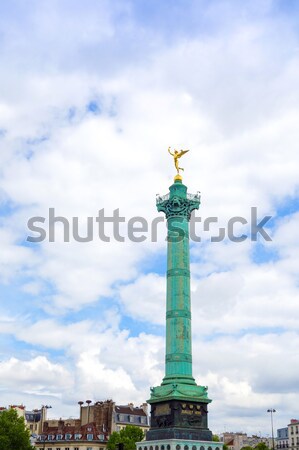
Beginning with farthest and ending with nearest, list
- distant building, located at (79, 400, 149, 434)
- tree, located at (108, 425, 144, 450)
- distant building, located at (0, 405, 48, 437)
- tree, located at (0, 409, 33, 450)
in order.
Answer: distant building, located at (0, 405, 48, 437)
distant building, located at (79, 400, 149, 434)
tree, located at (108, 425, 144, 450)
tree, located at (0, 409, 33, 450)

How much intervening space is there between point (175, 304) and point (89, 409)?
57.8 meters

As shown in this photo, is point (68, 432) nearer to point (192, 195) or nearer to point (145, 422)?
point (145, 422)

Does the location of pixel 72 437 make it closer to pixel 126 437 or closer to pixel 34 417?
pixel 126 437

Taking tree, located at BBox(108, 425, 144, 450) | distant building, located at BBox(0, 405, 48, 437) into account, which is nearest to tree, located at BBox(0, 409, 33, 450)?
tree, located at BBox(108, 425, 144, 450)

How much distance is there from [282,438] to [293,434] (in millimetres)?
13833

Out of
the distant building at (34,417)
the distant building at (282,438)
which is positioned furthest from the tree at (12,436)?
the distant building at (282,438)

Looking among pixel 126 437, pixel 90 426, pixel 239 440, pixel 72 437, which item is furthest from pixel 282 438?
pixel 126 437

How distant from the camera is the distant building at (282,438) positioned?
552 ft

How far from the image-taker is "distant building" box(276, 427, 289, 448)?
168m

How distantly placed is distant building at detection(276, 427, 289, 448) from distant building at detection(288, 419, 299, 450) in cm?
466

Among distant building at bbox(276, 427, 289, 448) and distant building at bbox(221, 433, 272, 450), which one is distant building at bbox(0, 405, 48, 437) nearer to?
distant building at bbox(221, 433, 272, 450)

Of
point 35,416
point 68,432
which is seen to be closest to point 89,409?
point 68,432

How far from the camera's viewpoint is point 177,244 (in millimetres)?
92188

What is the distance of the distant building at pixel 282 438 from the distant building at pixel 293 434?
466cm
